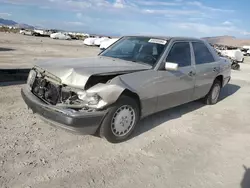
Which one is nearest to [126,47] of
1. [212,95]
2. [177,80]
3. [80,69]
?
[177,80]

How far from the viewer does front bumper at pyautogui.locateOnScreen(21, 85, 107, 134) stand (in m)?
3.33

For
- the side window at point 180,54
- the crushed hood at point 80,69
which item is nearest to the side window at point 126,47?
the crushed hood at point 80,69

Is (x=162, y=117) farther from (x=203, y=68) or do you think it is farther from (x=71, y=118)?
(x=71, y=118)

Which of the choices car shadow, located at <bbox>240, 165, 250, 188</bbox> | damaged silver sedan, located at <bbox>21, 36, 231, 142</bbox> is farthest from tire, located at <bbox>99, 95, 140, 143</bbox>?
car shadow, located at <bbox>240, 165, 250, 188</bbox>

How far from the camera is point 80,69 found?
3662mm

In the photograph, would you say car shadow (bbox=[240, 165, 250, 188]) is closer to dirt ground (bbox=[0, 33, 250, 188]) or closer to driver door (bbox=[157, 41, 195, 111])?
dirt ground (bbox=[0, 33, 250, 188])

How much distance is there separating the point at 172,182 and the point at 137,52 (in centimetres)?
256

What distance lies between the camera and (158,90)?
14.4 ft

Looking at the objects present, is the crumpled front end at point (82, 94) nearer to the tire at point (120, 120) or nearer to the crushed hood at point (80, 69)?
the crushed hood at point (80, 69)

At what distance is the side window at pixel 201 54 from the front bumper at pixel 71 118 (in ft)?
9.69

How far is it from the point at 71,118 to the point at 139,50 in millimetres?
2168

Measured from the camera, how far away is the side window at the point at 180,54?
15.6 feet

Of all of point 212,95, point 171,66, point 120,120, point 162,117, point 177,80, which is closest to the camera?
point 120,120

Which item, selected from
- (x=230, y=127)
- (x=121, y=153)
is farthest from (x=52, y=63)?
(x=230, y=127)
